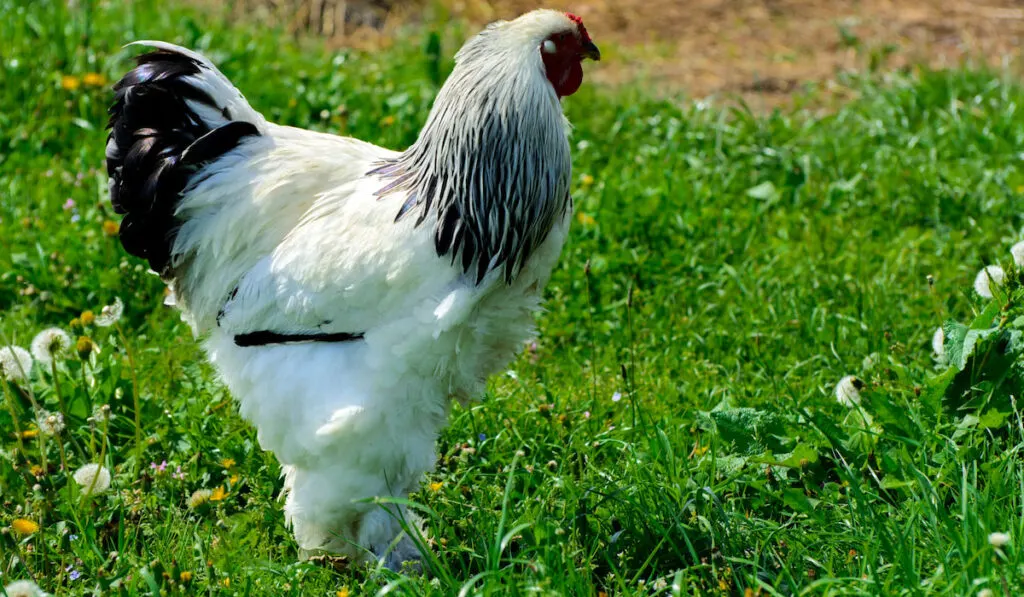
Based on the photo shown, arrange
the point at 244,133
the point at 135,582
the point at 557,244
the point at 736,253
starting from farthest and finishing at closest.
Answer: the point at 736,253 → the point at 244,133 → the point at 557,244 → the point at 135,582

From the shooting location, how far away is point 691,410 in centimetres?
385

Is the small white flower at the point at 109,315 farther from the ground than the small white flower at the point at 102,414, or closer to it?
farther from the ground

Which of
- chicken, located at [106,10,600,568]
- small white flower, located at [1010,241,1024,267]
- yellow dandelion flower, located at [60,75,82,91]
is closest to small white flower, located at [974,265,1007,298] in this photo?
small white flower, located at [1010,241,1024,267]

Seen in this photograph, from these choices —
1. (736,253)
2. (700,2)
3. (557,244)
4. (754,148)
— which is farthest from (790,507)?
(700,2)

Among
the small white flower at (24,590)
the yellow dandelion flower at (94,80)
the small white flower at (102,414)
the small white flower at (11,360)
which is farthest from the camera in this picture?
the yellow dandelion flower at (94,80)

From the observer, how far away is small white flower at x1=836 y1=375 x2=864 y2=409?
137 inches

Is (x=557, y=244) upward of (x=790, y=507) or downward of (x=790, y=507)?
upward

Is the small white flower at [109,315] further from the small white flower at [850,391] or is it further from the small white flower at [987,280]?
the small white flower at [987,280]

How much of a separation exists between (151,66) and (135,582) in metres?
1.59

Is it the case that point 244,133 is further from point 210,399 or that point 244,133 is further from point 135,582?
point 135,582

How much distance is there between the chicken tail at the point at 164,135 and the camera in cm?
335

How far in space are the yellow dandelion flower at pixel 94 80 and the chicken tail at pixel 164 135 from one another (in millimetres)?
2439

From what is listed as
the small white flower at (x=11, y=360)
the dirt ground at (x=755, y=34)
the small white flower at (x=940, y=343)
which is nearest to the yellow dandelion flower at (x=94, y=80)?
the dirt ground at (x=755, y=34)

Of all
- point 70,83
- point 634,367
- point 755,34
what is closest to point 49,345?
point 634,367
